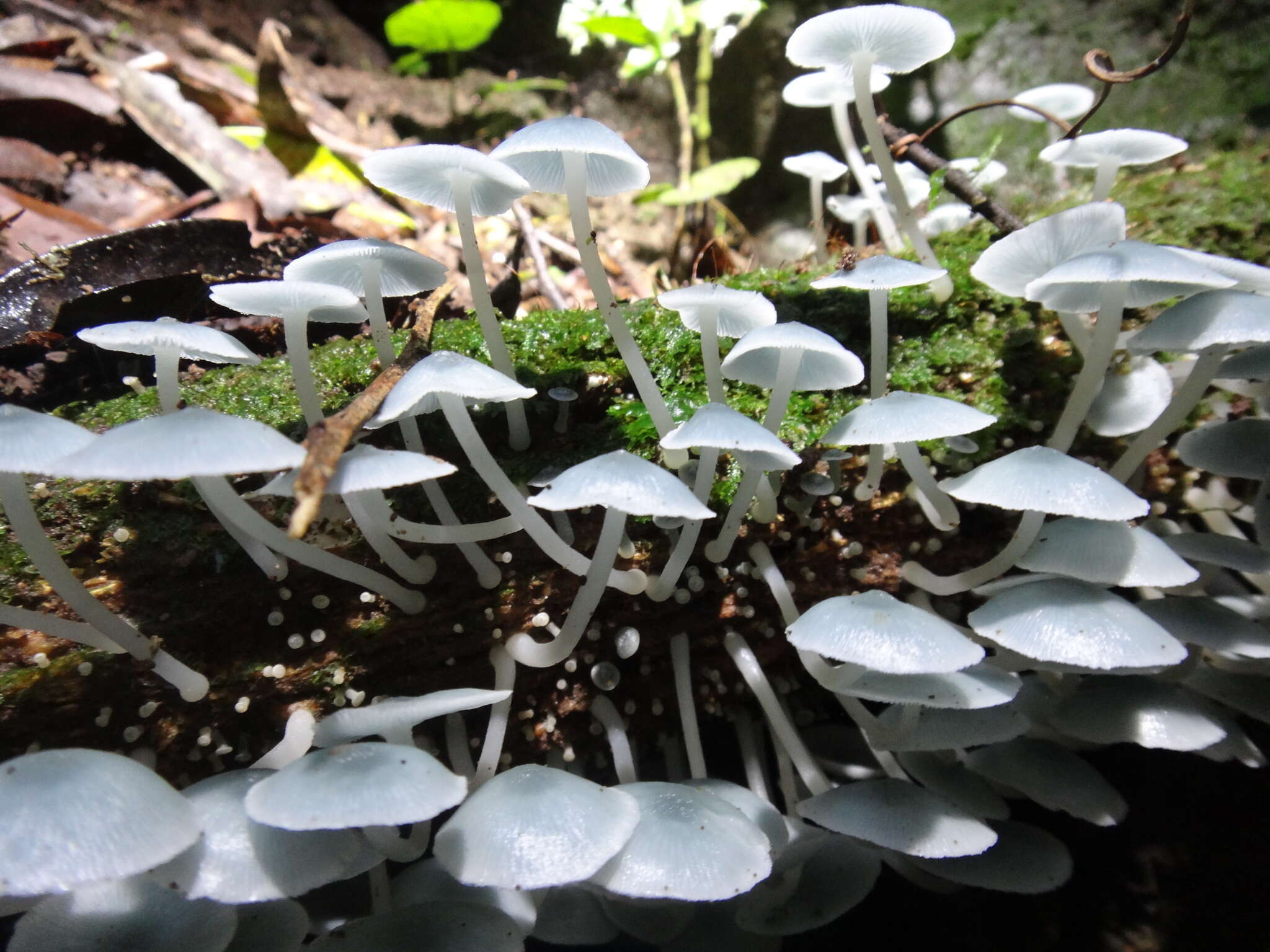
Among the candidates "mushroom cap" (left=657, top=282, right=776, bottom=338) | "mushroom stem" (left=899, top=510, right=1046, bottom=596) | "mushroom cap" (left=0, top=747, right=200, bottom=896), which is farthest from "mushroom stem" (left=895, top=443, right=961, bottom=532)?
"mushroom cap" (left=0, top=747, right=200, bottom=896)

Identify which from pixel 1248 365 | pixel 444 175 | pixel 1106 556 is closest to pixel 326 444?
pixel 444 175

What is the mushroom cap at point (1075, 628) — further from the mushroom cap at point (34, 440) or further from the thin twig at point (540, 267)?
the thin twig at point (540, 267)

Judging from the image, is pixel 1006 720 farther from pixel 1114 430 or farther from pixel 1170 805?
pixel 1170 805

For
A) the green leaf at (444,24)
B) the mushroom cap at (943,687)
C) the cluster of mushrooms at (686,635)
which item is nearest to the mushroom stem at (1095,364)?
the cluster of mushrooms at (686,635)

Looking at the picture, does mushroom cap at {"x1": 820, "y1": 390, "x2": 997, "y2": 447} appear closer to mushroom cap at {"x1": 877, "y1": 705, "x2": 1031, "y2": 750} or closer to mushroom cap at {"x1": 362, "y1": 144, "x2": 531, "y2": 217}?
mushroom cap at {"x1": 877, "y1": 705, "x2": 1031, "y2": 750}

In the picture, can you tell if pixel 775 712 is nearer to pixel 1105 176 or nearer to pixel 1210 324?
pixel 1210 324

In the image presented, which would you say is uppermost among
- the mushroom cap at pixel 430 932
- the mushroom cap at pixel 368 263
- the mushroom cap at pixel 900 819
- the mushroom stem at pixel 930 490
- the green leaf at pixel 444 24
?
the green leaf at pixel 444 24
